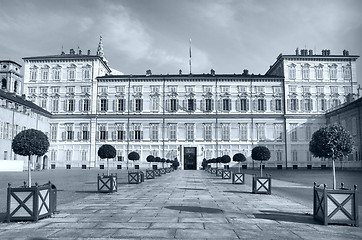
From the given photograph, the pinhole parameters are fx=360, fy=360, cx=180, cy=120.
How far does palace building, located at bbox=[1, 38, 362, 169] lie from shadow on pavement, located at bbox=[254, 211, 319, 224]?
4796 cm

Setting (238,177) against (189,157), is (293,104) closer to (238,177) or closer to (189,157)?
(189,157)

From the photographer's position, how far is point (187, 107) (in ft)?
196

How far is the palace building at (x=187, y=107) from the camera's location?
193 ft

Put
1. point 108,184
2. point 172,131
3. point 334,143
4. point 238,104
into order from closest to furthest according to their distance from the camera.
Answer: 1. point 334,143
2. point 108,184
3. point 172,131
4. point 238,104

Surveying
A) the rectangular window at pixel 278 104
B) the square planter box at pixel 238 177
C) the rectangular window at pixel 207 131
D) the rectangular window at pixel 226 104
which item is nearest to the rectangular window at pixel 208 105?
the rectangular window at pixel 226 104

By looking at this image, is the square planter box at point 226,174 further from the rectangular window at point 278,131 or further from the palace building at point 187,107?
the rectangular window at point 278,131

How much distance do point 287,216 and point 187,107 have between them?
49.8m

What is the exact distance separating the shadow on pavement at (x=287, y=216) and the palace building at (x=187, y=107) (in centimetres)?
4796

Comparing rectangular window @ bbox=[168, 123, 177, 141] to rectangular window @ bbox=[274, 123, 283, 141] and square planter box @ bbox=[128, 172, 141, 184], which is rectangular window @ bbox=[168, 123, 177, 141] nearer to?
rectangular window @ bbox=[274, 123, 283, 141]

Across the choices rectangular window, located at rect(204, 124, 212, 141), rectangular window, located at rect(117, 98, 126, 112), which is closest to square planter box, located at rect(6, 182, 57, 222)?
rectangular window, located at rect(204, 124, 212, 141)

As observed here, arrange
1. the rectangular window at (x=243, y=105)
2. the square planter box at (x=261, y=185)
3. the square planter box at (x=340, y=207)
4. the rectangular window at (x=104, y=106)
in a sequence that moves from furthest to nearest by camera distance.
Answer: the rectangular window at (x=104, y=106), the rectangular window at (x=243, y=105), the square planter box at (x=261, y=185), the square planter box at (x=340, y=207)

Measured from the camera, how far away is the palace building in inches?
2319

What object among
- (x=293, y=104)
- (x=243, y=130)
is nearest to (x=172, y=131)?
(x=243, y=130)

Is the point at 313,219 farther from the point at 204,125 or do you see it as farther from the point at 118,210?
the point at 204,125
